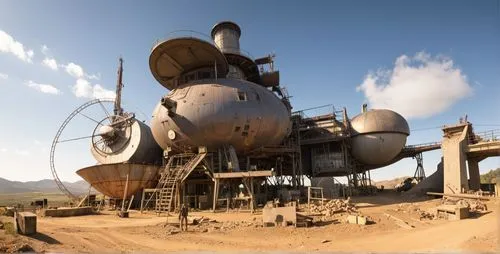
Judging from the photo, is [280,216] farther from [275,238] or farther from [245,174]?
[245,174]

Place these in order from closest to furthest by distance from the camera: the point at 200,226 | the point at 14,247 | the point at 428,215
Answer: the point at 14,247 → the point at 200,226 → the point at 428,215

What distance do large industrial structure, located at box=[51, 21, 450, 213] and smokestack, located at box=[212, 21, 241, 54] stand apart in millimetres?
131

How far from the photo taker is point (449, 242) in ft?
38.7

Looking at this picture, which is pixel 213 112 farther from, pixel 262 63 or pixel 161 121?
pixel 262 63

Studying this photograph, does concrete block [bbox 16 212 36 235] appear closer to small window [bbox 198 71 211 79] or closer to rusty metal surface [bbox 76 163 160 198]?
rusty metal surface [bbox 76 163 160 198]

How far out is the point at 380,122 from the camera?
43.3 metres

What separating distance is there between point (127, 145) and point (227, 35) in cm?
1865

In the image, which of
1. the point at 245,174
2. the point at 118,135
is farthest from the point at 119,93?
the point at 245,174

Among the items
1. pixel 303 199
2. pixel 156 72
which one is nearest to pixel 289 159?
pixel 303 199

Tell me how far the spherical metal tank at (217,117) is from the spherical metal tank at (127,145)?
5729 mm

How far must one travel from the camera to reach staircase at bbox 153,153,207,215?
28.5m

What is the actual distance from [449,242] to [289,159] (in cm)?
3393

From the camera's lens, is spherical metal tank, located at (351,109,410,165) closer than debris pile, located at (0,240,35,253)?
No

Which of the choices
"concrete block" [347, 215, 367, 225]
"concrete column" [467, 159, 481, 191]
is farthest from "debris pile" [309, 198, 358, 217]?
"concrete column" [467, 159, 481, 191]
